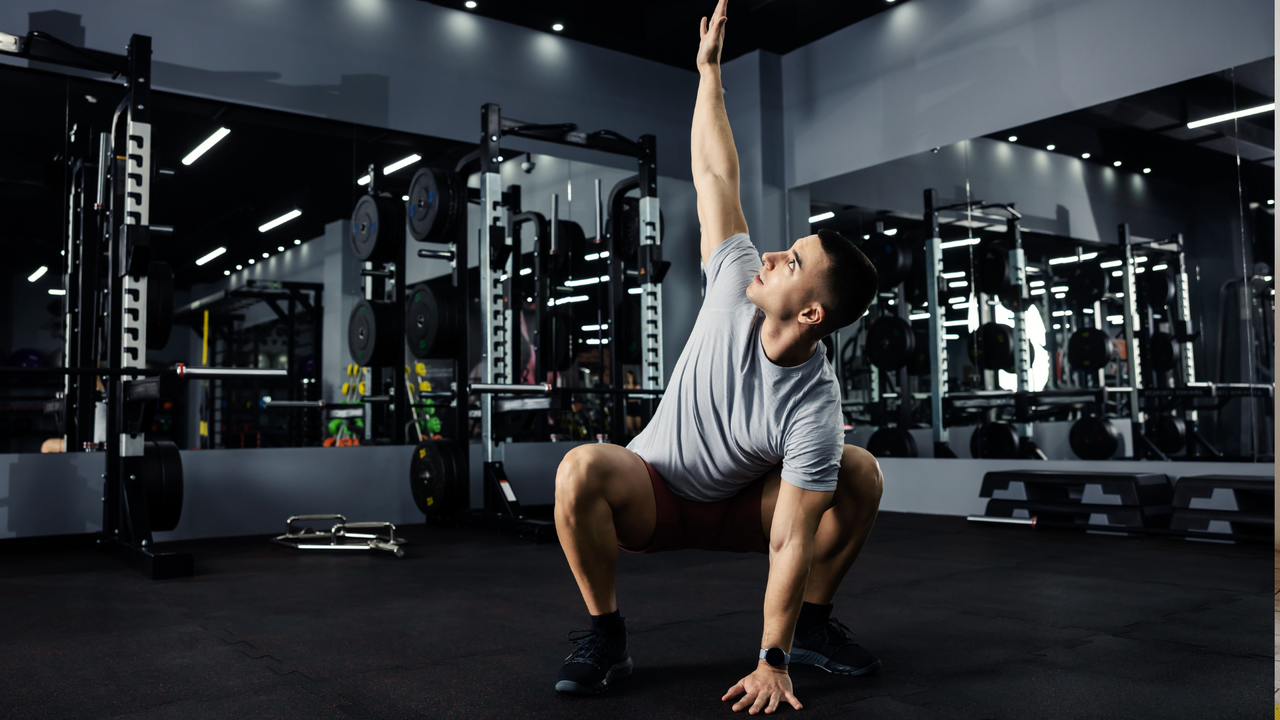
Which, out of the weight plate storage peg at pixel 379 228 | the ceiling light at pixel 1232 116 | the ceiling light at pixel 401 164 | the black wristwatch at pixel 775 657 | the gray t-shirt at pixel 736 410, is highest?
the ceiling light at pixel 401 164

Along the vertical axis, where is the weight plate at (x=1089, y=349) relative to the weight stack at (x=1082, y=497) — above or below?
above

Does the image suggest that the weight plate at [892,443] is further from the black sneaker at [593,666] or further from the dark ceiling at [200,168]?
the black sneaker at [593,666]

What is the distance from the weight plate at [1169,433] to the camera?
441cm

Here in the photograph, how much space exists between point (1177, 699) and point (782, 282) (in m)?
1.06

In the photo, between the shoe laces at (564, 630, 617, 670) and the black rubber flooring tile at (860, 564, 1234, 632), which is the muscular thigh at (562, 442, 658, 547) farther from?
the black rubber flooring tile at (860, 564, 1234, 632)

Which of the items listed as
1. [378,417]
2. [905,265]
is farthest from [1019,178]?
[378,417]

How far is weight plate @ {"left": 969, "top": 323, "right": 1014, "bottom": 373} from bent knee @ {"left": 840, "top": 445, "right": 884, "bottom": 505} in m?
3.76

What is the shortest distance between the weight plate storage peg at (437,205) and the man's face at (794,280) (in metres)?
3.35

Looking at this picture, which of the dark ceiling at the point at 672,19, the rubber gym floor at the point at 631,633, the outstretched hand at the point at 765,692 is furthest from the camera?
the dark ceiling at the point at 672,19

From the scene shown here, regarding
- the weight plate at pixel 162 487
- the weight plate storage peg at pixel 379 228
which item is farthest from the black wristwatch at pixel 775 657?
the weight plate storage peg at pixel 379 228

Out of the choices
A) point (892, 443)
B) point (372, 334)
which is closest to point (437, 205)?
point (372, 334)

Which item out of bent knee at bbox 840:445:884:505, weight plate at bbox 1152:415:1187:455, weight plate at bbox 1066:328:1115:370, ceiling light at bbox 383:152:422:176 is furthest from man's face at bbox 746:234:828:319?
ceiling light at bbox 383:152:422:176

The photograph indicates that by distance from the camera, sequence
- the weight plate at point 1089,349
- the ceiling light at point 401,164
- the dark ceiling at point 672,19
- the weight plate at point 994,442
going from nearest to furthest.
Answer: the weight plate at point 1089,349, the weight plate at point 994,442, the ceiling light at point 401,164, the dark ceiling at point 672,19

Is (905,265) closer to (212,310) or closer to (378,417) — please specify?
(378,417)
